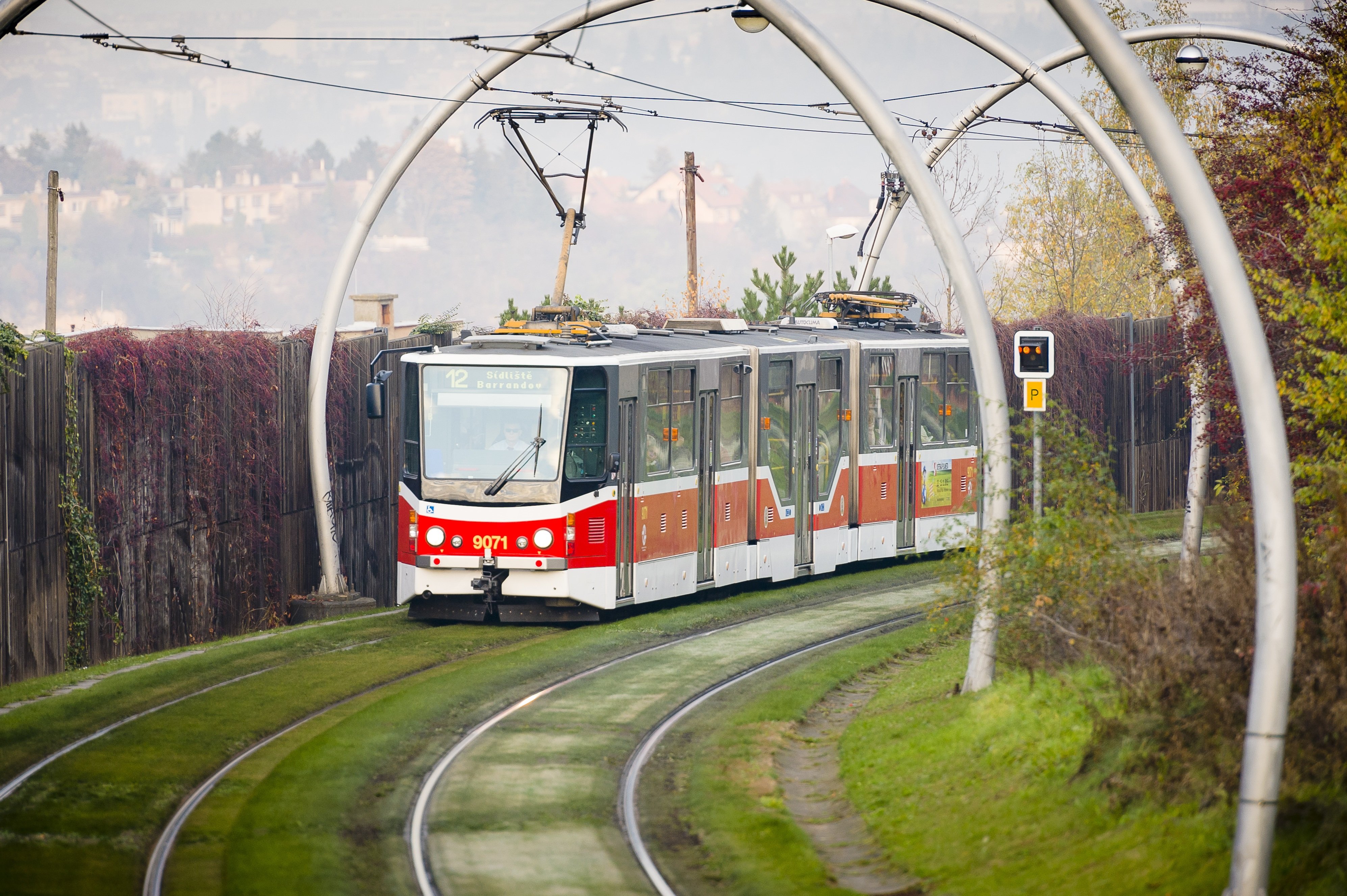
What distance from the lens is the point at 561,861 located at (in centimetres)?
1079

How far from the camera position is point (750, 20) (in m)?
14.8

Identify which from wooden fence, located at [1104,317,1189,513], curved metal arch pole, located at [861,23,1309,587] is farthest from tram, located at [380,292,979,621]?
wooden fence, located at [1104,317,1189,513]

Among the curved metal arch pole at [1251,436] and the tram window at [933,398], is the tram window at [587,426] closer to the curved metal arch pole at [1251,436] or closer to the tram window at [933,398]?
the tram window at [933,398]

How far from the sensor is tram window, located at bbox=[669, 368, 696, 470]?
2073 cm

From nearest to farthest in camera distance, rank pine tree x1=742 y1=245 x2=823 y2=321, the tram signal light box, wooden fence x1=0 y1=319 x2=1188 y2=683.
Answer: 1. the tram signal light box
2. wooden fence x1=0 y1=319 x2=1188 y2=683
3. pine tree x1=742 y1=245 x2=823 y2=321

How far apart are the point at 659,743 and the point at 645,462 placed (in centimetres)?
618

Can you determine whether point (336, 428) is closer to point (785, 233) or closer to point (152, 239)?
point (152, 239)

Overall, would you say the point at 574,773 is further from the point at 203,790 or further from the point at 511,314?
the point at 511,314

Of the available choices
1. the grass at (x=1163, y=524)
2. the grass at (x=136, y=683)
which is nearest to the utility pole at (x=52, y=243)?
the grass at (x=136, y=683)

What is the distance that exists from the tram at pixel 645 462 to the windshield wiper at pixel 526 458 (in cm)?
2

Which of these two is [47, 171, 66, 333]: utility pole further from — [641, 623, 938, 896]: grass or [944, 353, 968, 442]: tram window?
[641, 623, 938, 896]: grass

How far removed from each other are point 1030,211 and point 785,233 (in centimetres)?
11779

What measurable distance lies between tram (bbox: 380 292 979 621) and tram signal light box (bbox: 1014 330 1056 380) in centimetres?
170

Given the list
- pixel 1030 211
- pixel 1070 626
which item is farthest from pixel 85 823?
pixel 1030 211
